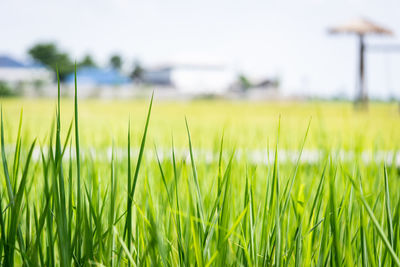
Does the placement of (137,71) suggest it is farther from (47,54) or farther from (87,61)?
(47,54)

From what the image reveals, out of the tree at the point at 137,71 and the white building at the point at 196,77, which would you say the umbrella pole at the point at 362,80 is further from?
the tree at the point at 137,71

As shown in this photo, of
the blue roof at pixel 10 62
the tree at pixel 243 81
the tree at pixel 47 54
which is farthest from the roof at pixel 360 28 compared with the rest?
the tree at pixel 47 54

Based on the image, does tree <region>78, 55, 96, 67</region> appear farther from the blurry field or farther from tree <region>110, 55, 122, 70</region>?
the blurry field

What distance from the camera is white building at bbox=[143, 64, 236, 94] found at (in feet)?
136

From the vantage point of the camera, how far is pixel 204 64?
1665 inches

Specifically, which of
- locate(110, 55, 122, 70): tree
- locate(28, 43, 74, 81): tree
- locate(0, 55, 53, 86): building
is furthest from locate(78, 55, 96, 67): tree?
locate(0, 55, 53, 86): building

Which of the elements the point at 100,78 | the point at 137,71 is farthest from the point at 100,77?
the point at 137,71

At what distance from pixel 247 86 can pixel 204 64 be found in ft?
21.4

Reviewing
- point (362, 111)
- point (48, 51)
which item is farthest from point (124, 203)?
point (48, 51)

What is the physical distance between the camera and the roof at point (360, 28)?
11.6m

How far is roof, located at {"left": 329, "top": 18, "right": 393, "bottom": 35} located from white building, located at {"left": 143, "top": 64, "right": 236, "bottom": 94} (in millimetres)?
28314

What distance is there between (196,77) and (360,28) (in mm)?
31206

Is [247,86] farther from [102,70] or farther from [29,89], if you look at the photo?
[29,89]

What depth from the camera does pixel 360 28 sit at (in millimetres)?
11578
